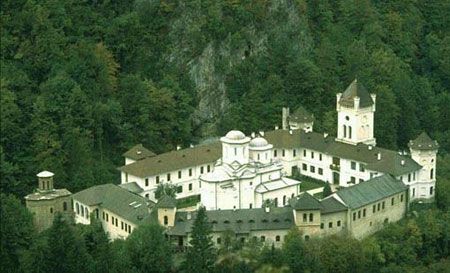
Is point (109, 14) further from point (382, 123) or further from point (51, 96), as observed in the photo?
point (382, 123)

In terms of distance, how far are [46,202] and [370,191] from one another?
62.5 feet

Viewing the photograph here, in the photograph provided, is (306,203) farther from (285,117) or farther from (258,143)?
(285,117)

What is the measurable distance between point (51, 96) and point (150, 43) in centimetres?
1471

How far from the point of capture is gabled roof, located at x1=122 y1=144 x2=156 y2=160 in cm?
7644

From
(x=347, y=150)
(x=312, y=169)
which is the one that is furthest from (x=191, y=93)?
(x=347, y=150)

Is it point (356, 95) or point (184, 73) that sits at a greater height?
point (184, 73)

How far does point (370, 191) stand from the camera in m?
70.6

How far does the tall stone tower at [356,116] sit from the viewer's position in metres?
77.8

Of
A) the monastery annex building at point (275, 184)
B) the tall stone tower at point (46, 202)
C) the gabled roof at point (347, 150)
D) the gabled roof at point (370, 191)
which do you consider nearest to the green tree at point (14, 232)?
the tall stone tower at point (46, 202)

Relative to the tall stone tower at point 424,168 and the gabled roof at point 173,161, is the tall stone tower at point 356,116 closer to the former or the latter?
the tall stone tower at point 424,168

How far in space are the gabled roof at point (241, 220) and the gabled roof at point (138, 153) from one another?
10156mm

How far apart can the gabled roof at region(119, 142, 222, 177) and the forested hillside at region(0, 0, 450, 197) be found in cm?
328

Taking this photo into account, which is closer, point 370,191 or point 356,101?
point 370,191

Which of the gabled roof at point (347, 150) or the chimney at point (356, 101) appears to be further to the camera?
the chimney at point (356, 101)
